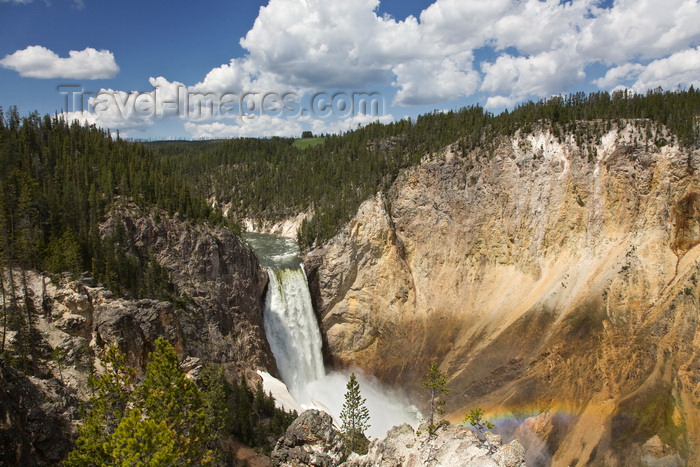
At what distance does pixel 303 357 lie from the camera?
159ft

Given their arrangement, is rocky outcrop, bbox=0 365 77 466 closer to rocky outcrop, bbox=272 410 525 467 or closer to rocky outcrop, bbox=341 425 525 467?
rocky outcrop, bbox=272 410 525 467

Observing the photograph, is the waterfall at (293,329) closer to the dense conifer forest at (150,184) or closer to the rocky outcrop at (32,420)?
the dense conifer forest at (150,184)

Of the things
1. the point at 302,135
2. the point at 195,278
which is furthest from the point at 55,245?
the point at 302,135

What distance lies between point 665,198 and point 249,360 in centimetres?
4288

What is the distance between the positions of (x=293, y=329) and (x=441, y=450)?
104 ft

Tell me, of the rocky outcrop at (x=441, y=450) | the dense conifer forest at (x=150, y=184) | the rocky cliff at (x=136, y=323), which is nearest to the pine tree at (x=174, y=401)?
the dense conifer forest at (x=150, y=184)

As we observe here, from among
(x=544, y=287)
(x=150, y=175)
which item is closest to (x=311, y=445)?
(x=544, y=287)

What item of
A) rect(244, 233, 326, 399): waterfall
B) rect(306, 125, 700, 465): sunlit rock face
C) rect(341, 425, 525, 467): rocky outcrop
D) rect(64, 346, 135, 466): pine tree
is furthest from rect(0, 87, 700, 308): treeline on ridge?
rect(341, 425, 525, 467): rocky outcrop

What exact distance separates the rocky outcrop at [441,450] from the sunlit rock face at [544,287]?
19.5 meters

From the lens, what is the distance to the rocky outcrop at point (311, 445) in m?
23.1

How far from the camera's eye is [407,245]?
5441 centimetres

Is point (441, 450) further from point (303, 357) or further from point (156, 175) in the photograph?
point (156, 175)

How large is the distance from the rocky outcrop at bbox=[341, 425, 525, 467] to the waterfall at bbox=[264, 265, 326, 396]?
85.4ft

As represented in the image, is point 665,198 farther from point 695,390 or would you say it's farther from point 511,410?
point 511,410
